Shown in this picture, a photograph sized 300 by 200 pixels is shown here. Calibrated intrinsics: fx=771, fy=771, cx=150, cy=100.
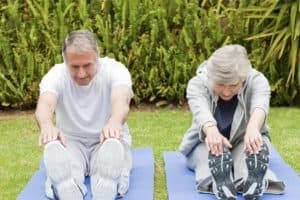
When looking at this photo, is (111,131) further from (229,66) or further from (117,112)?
(229,66)

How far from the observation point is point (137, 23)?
902 centimetres

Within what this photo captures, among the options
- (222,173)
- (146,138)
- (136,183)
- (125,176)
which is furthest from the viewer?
(146,138)

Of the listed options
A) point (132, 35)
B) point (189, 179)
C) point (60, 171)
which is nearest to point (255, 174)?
point (189, 179)

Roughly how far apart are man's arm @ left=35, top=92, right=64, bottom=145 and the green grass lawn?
0.78 m

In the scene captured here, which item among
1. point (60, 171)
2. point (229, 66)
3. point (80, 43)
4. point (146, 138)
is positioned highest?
point (80, 43)

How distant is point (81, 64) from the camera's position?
16.7ft

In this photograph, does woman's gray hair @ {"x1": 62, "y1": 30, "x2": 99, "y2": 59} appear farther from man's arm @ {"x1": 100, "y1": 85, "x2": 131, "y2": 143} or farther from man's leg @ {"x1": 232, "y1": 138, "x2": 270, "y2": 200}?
man's leg @ {"x1": 232, "y1": 138, "x2": 270, "y2": 200}

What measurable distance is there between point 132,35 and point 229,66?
13.6 ft

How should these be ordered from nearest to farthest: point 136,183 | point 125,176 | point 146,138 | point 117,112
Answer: point 117,112 < point 125,176 < point 136,183 < point 146,138

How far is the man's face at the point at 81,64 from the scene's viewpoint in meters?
5.07

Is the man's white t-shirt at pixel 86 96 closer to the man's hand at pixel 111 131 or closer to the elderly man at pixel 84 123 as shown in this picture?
the elderly man at pixel 84 123

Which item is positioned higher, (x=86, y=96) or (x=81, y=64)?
(x=81, y=64)

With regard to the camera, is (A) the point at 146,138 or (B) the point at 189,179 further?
(A) the point at 146,138

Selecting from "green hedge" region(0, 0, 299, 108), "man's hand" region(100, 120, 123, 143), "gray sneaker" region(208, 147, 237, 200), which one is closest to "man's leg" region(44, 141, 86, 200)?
"man's hand" region(100, 120, 123, 143)
